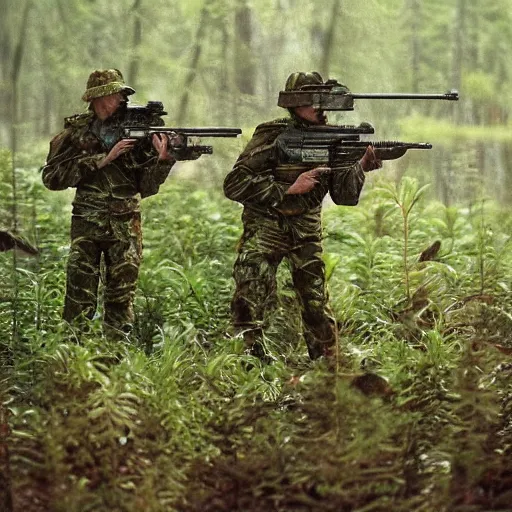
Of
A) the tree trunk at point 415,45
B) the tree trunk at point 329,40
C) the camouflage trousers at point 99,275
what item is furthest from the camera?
the tree trunk at point 329,40

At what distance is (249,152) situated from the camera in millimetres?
4547

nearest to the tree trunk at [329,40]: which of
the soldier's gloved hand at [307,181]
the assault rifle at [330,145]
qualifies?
the assault rifle at [330,145]

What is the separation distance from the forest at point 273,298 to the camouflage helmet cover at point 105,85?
60 centimetres

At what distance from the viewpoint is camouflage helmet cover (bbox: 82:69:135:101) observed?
178 inches

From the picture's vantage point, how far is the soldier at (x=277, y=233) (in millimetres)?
4484

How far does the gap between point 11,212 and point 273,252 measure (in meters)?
1.37

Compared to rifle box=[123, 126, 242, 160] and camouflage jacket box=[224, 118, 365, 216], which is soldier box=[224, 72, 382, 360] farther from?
rifle box=[123, 126, 242, 160]

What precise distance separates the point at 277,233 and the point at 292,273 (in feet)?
0.65

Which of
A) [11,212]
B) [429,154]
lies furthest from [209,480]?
[429,154]

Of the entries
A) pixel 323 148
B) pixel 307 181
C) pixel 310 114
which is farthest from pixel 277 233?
pixel 310 114

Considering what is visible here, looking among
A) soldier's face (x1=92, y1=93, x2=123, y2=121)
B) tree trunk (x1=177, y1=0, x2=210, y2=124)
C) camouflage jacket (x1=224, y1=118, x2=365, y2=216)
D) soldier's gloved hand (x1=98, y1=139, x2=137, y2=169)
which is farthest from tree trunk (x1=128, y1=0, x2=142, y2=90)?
camouflage jacket (x1=224, y1=118, x2=365, y2=216)

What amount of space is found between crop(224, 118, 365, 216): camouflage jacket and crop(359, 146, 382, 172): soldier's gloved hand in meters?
0.10

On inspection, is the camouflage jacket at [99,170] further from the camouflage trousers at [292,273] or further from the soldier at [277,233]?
the camouflage trousers at [292,273]

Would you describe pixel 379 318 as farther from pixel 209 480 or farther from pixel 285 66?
pixel 285 66
